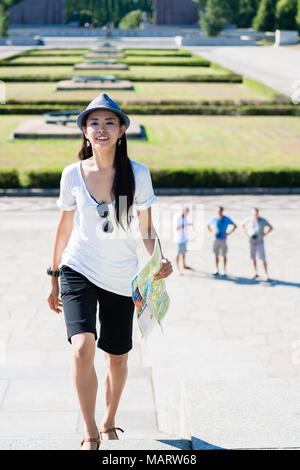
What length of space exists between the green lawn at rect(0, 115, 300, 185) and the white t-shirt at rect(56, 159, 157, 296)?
519 inches

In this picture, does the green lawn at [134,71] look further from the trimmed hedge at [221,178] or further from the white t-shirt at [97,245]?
the white t-shirt at [97,245]

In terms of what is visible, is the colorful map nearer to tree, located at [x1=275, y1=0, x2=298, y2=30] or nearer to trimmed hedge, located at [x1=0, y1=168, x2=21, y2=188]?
trimmed hedge, located at [x1=0, y1=168, x2=21, y2=188]

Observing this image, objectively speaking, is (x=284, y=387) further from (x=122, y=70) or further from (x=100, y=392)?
(x=122, y=70)

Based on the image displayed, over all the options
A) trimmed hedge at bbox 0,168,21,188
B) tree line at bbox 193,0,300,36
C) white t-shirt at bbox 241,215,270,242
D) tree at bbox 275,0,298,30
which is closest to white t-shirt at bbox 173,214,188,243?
white t-shirt at bbox 241,215,270,242

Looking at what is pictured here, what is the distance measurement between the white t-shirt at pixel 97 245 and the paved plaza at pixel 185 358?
0.89 metres

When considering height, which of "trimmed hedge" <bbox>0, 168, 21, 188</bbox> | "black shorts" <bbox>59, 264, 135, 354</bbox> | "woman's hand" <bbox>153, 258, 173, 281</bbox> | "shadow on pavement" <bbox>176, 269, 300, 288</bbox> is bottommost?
"shadow on pavement" <bbox>176, 269, 300, 288</bbox>

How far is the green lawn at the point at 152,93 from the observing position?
2962cm

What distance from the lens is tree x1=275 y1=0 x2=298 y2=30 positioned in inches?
2785

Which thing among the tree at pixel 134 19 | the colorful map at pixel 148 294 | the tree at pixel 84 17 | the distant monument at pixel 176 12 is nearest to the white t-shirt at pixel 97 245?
the colorful map at pixel 148 294

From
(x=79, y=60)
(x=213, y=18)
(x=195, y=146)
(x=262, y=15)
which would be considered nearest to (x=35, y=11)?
(x=213, y=18)

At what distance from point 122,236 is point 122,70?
42850mm

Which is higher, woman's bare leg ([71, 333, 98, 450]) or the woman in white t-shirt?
the woman in white t-shirt

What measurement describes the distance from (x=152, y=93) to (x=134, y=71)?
12.8 metres

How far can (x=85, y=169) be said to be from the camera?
11.7 feet
